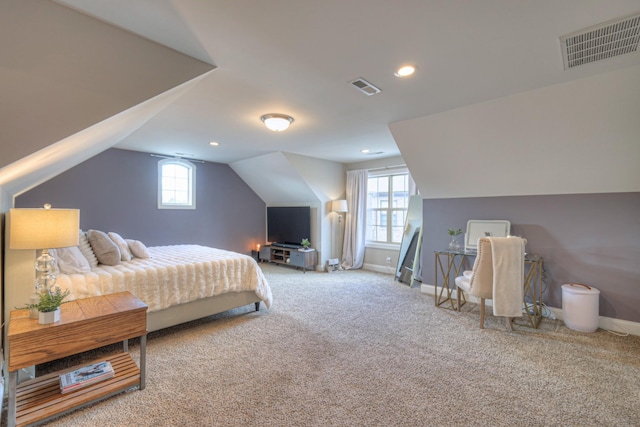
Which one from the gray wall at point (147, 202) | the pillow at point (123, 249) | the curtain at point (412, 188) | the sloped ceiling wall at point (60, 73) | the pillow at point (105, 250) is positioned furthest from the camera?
the curtain at point (412, 188)

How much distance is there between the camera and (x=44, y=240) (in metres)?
1.75

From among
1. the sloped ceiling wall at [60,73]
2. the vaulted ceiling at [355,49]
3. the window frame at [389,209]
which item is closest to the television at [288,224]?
the window frame at [389,209]

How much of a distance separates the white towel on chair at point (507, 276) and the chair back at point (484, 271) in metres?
0.07

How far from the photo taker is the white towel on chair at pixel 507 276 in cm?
298

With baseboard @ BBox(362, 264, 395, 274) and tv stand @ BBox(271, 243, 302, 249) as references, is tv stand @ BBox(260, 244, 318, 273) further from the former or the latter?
baseboard @ BBox(362, 264, 395, 274)

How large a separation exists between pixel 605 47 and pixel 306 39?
2.12 metres

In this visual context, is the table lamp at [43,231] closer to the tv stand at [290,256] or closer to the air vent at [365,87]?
the air vent at [365,87]

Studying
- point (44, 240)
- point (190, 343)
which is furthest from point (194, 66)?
point (190, 343)

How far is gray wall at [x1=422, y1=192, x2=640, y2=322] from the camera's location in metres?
3.01

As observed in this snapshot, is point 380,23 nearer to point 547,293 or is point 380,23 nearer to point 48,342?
point 48,342

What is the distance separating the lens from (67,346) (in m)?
1.74

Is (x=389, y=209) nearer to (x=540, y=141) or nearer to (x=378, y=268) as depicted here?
(x=378, y=268)

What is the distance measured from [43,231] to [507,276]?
13.0 feet

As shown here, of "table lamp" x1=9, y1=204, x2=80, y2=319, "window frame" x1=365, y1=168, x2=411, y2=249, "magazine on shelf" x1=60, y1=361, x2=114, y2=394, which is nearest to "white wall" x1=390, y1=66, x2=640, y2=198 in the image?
"window frame" x1=365, y1=168, x2=411, y2=249
